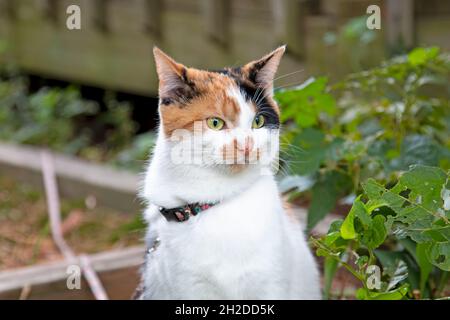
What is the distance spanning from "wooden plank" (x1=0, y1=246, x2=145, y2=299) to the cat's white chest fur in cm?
61

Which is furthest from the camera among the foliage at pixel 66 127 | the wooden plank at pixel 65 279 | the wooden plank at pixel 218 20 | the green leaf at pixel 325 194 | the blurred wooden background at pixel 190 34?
the foliage at pixel 66 127

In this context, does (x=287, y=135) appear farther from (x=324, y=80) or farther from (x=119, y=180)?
(x=119, y=180)

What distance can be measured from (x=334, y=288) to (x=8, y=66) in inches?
134

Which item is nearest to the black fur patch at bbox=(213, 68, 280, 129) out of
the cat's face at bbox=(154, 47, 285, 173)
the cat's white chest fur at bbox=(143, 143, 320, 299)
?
the cat's face at bbox=(154, 47, 285, 173)

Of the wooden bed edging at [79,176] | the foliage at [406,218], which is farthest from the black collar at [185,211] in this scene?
the wooden bed edging at [79,176]

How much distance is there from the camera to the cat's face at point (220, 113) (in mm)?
1293

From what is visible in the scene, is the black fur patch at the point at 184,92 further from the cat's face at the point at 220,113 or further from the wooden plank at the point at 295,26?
the wooden plank at the point at 295,26

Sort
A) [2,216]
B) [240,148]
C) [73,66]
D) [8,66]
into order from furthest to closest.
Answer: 1. [8,66]
2. [73,66]
3. [2,216]
4. [240,148]

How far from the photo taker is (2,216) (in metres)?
3.00

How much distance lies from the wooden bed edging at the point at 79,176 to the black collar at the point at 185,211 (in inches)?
56.1

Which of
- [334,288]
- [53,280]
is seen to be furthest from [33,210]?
[334,288]

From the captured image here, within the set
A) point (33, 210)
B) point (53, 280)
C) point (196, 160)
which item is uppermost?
point (196, 160)

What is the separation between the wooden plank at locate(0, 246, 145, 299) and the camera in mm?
2004
